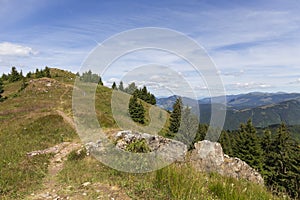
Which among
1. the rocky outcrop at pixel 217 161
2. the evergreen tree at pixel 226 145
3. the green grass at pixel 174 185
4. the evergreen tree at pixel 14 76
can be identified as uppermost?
the evergreen tree at pixel 14 76

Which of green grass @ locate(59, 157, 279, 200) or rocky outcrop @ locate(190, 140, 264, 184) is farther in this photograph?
rocky outcrop @ locate(190, 140, 264, 184)

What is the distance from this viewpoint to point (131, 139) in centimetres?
1427

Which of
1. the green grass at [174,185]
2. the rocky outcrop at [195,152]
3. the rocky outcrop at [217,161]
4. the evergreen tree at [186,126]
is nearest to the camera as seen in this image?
the green grass at [174,185]

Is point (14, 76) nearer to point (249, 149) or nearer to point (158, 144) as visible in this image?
point (249, 149)

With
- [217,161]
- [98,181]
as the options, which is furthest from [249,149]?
[98,181]

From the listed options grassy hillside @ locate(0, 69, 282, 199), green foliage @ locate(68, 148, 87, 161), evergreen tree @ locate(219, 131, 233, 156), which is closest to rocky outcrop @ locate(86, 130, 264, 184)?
green foliage @ locate(68, 148, 87, 161)

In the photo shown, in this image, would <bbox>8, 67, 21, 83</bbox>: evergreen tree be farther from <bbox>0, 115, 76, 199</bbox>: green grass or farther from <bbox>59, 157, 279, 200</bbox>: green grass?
<bbox>59, 157, 279, 200</bbox>: green grass

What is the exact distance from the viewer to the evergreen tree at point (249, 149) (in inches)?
2025

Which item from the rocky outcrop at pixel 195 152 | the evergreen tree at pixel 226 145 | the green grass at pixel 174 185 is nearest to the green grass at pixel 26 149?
the green grass at pixel 174 185

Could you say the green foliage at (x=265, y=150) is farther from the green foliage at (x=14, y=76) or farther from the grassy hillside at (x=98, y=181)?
the green foliage at (x=14, y=76)

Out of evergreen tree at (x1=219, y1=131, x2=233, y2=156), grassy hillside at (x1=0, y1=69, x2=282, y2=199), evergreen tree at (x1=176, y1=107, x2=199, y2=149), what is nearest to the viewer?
grassy hillside at (x1=0, y1=69, x2=282, y2=199)

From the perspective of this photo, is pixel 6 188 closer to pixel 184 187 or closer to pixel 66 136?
pixel 184 187

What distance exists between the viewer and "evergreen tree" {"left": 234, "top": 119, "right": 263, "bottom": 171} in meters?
51.4

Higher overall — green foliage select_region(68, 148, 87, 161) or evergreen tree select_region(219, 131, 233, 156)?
green foliage select_region(68, 148, 87, 161)
